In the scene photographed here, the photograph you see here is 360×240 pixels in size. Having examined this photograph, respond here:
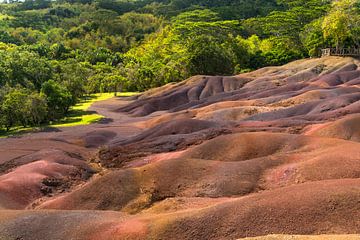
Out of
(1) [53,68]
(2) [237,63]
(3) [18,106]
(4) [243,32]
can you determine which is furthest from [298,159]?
(4) [243,32]

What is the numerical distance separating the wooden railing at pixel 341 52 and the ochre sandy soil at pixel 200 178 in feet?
101

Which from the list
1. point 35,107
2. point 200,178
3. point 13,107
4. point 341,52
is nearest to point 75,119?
point 35,107

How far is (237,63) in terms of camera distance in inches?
3760

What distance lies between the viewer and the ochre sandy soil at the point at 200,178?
1617 centimetres

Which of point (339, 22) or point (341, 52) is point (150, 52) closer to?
point (341, 52)

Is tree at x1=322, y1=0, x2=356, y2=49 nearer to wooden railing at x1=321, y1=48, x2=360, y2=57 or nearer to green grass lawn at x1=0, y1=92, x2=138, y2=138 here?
wooden railing at x1=321, y1=48, x2=360, y2=57

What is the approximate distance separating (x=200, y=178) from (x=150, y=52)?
295 ft

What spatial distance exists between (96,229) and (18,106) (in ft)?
143

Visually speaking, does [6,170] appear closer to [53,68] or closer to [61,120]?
[61,120]

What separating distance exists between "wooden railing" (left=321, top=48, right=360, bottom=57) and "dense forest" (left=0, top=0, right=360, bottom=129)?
4.54ft

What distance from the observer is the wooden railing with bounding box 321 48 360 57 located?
77744mm

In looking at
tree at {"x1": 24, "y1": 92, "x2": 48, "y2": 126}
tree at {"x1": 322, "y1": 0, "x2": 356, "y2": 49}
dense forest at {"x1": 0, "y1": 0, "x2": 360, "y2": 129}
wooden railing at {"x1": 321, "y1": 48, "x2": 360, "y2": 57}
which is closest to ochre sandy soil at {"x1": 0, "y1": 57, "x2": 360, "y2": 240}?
tree at {"x1": 24, "y1": 92, "x2": 48, "y2": 126}

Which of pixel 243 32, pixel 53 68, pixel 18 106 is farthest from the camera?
pixel 243 32

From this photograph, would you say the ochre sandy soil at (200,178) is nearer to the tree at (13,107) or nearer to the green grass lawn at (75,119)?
the green grass lawn at (75,119)
